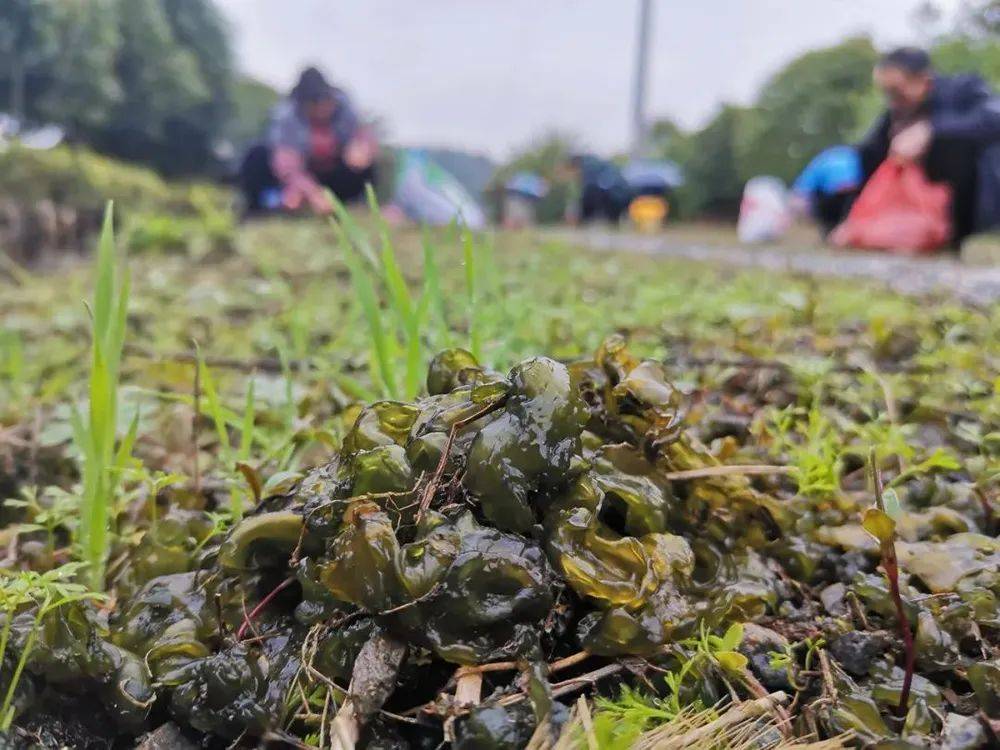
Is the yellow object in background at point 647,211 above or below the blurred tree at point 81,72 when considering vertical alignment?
below

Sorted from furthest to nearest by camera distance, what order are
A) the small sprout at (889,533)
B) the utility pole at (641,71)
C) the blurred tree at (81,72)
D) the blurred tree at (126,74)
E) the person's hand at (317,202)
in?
the blurred tree at (81,72) < the blurred tree at (126,74) < the utility pole at (641,71) < the person's hand at (317,202) < the small sprout at (889,533)

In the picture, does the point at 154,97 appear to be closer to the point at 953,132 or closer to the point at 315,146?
the point at 315,146

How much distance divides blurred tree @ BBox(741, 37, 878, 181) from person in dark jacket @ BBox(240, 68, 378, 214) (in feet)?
27.0

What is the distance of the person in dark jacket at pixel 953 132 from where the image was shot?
6.70 metres

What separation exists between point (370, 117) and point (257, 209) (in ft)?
6.77

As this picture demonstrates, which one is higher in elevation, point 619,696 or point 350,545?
point 350,545

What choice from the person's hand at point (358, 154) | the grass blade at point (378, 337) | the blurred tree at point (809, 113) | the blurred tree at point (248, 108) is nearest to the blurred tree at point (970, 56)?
the blurred tree at point (809, 113)

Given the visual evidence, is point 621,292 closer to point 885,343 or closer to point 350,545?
point 885,343

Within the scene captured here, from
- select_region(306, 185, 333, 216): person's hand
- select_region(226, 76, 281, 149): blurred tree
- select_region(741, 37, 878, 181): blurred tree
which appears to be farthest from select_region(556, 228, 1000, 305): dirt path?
select_region(226, 76, 281, 149): blurred tree

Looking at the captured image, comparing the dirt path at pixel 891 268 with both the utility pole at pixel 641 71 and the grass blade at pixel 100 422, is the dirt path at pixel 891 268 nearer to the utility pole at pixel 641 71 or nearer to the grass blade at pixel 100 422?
the grass blade at pixel 100 422

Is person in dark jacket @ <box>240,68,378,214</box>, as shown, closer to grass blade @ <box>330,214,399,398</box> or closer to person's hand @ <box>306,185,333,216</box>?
person's hand @ <box>306,185,333,216</box>

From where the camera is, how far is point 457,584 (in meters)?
0.73

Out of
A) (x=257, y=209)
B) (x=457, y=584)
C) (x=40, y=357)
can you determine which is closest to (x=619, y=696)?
(x=457, y=584)

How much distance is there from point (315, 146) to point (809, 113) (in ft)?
30.9
